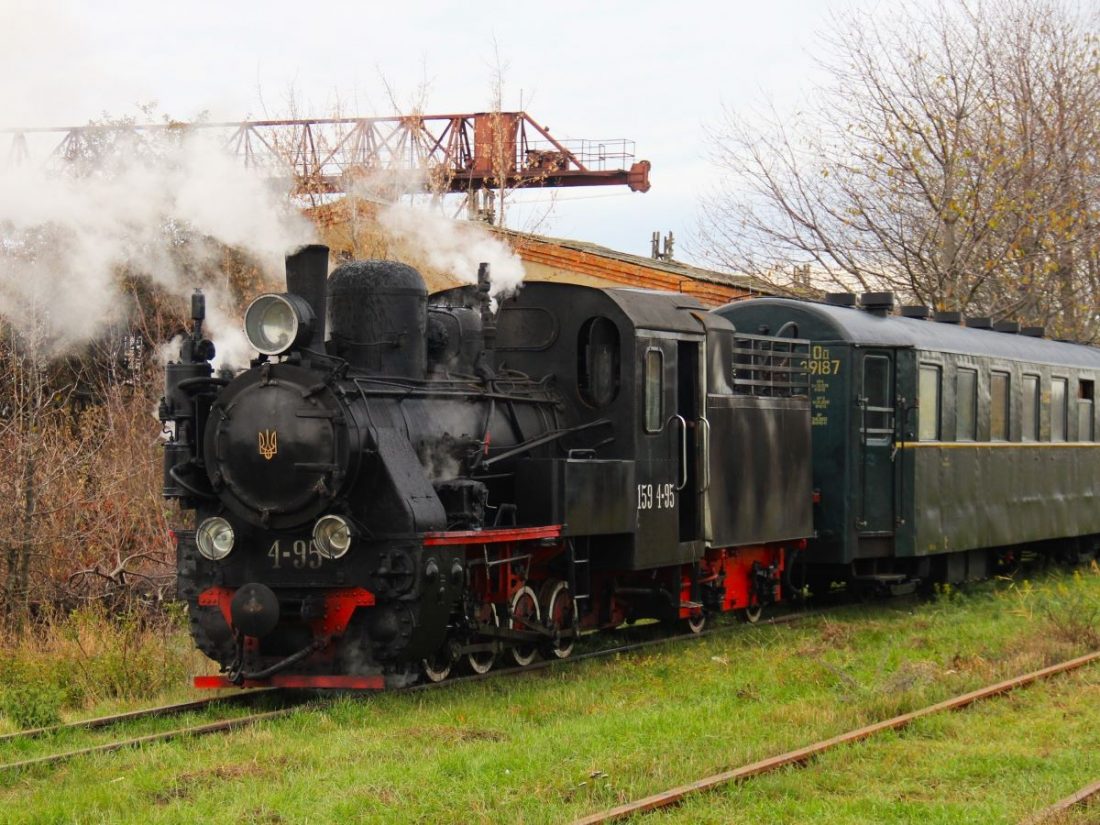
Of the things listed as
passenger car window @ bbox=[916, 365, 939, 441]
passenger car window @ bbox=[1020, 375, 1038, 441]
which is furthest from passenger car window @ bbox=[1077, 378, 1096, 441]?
passenger car window @ bbox=[916, 365, 939, 441]

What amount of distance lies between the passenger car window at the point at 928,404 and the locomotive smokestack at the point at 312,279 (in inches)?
282

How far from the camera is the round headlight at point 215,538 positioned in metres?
9.08

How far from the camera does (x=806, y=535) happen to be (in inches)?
512

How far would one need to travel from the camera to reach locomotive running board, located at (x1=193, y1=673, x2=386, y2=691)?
862 cm

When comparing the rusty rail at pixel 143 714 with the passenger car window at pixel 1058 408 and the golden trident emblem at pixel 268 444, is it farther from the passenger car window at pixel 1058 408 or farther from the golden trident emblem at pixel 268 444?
the passenger car window at pixel 1058 408

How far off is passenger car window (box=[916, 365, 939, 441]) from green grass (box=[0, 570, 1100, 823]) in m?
3.73

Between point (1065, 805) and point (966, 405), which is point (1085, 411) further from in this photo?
point (1065, 805)

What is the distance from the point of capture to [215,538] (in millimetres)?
9148

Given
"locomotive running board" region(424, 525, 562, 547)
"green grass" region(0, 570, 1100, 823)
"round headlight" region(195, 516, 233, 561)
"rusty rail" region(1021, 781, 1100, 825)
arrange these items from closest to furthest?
"rusty rail" region(1021, 781, 1100, 825), "green grass" region(0, 570, 1100, 823), "locomotive running board" region(424, 525, 562, 547), "round headlight" region(195, 516, 233, 561)

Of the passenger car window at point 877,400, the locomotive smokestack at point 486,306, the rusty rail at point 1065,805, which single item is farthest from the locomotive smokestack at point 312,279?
the passenger car window at point 877,400

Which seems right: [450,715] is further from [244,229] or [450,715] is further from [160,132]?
[160,132]

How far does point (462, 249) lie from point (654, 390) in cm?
241

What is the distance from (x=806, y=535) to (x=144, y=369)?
971 cm

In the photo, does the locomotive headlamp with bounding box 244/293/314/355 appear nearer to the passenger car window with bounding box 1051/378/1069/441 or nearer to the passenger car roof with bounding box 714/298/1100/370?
the passenger car roof with bounding box 714/298/1100/370
